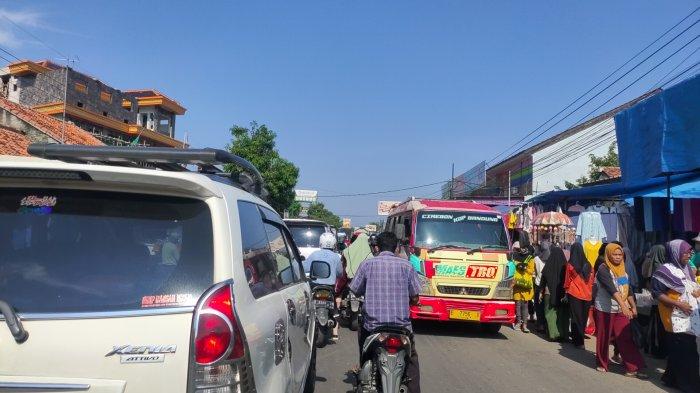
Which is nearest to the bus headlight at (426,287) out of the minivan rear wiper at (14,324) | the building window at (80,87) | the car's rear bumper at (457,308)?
the car's rear bumper at (457,308)

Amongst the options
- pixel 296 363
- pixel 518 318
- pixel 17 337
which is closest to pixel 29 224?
pixel 17 337

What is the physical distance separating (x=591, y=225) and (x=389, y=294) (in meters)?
9.61

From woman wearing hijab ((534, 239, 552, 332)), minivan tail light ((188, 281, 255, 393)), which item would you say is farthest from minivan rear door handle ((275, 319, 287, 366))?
woman wearing hijab ((534, 239, 552, 332))

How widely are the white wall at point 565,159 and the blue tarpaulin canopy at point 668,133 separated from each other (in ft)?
88.2

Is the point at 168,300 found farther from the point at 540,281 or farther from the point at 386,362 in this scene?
the point at 540,281

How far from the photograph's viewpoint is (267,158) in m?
35.3

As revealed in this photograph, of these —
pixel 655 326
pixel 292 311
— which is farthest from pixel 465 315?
pixel 292 311

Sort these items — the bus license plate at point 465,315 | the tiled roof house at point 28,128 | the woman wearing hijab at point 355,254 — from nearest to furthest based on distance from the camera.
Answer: the woman wearing hijab at point 355,254 < the bus license plate at point 465,315 < the tiled roof house at point 28,128

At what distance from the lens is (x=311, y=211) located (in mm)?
91062

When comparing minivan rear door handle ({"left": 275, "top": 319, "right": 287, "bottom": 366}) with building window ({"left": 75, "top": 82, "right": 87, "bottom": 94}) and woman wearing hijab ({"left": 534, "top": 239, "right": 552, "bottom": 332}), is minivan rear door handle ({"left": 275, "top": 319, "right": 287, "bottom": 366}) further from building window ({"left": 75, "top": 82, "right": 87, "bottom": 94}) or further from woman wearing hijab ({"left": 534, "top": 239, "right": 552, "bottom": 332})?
building window ({"left": 75, "top": 82, "right": 87, "bottom": 94})

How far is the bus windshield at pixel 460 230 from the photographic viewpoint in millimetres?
10734

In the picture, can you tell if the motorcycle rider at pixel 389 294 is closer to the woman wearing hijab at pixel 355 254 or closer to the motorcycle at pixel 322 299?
the motorcycle at pixel 322 299

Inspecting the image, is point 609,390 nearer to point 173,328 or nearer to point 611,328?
point 611,328

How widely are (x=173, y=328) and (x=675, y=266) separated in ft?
22.0
